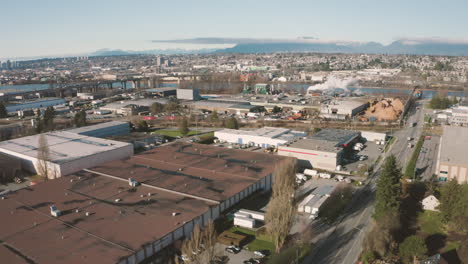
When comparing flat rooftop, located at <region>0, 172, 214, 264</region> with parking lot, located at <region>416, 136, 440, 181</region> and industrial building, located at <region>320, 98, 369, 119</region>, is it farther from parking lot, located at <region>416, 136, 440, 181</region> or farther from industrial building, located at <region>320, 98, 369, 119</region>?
industrial building, located at <region>320, 98, 369, 119</region>

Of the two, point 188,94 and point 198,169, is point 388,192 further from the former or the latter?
point 188,94

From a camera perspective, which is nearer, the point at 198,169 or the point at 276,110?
the point at 198,169

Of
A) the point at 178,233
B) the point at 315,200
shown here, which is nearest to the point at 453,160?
the point at 315,200

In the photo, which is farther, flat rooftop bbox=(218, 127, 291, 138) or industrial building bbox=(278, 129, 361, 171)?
flat rooftop bbox=(218, 127, 291, 138)

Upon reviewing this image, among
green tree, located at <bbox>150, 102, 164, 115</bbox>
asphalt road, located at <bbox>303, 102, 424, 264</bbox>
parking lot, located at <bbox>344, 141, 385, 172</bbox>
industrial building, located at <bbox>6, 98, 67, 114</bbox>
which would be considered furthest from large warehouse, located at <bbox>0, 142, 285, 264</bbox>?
industrial building, located at <bbox>6, 98, 67, 114</bbox>

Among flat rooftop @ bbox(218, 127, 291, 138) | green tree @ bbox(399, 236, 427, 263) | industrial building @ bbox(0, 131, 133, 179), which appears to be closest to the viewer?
green tree @ bbox(399, 236, 427, 263)

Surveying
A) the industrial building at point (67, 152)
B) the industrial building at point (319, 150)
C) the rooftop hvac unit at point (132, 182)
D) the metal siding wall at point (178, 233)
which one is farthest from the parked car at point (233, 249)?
the industrial building at point (67, 152)
